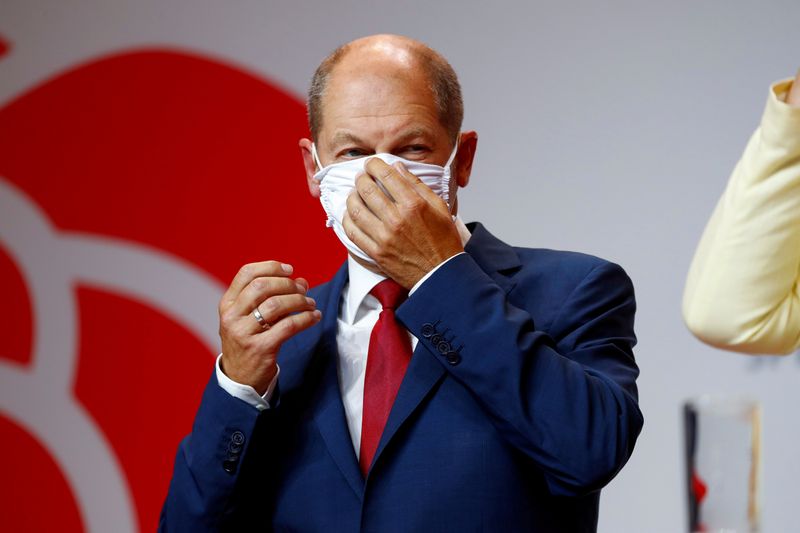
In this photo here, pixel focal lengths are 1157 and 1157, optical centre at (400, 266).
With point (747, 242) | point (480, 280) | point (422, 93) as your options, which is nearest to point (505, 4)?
point (422, 93)

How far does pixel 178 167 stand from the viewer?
3.41 metres

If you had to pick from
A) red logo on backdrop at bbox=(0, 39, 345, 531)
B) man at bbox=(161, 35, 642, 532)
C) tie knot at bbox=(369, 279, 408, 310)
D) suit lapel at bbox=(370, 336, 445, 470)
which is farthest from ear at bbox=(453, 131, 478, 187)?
red logo on backdrop at bbox=(0, 39, 345, 531)

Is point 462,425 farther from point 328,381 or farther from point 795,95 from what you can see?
point 795,95

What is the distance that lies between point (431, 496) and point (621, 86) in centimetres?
160

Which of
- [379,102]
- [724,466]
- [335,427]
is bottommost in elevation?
[335,427]

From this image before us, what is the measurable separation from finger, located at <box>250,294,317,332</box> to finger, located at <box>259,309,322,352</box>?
0.06 ft

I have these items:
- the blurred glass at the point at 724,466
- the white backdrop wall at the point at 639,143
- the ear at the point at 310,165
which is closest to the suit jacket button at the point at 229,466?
the ear at the point at 310,165

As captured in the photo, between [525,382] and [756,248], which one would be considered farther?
[525,382]

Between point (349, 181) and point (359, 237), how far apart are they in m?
0.13

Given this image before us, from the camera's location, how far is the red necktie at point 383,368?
176 centimetres

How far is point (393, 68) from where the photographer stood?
1893 mm

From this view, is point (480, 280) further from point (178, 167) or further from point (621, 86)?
point (178, 167)

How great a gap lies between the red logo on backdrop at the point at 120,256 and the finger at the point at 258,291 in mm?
1557

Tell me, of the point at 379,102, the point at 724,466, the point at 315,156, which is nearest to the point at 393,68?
the point at 379,102
